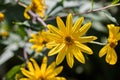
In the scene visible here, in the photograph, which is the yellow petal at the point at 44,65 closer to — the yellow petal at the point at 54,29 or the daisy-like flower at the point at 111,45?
the yellow petal at the point at 54,29

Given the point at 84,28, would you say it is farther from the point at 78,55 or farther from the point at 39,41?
the point at 39,41

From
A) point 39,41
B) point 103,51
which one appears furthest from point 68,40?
point 39,41

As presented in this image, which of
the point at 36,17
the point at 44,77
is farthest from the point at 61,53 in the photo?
the point at 36,17

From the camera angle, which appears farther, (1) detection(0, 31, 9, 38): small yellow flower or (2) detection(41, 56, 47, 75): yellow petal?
(1) detection(0, 31, 9, 38): small yellow flower

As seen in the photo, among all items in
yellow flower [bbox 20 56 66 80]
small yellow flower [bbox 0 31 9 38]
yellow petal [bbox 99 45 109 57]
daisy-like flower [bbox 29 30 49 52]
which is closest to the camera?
yellow petal [bbox 99 45 109 57]

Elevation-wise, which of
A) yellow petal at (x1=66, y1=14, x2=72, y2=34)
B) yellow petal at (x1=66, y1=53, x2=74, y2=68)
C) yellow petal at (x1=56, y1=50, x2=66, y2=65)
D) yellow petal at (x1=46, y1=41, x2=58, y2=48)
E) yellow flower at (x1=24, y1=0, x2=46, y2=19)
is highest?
yellow flower at (x1=24, y1=0, x2=46, y2=19)

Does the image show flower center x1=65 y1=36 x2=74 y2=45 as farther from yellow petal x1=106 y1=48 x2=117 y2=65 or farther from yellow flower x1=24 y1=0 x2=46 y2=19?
A: yellow flower x1=24 y1=0 x2=46 y2=19

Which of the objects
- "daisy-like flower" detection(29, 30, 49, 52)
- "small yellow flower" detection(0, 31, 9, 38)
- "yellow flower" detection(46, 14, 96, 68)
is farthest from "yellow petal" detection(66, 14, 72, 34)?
"small yellow flower" detection(0, 31, 9, 38)

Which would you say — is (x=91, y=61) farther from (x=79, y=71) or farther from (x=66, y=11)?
(x=66, y=11)
